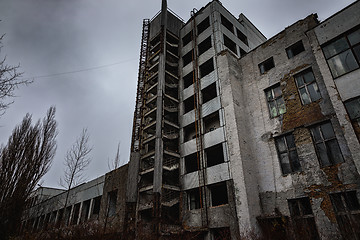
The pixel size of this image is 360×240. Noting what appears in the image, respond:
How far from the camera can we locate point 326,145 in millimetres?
12438

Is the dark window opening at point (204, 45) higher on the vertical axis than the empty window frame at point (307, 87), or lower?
higher

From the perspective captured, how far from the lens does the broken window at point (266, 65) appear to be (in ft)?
56.3

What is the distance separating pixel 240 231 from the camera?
43.1 ft

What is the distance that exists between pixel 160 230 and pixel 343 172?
11761 mm

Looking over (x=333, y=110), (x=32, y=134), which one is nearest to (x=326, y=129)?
(x=333, y=110)

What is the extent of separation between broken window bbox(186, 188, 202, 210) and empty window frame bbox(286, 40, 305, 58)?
12161mm

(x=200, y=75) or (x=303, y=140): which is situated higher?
(x=200, y=75)

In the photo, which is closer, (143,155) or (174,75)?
(143,155)

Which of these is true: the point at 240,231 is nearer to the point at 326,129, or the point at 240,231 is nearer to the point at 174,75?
the point at 326,129

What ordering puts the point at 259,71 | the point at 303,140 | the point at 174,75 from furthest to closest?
the point at 174,75, the point at 259,71, the point at 303,140

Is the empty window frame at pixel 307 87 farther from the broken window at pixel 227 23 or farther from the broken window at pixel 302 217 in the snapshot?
the broken window at pixel 227 23

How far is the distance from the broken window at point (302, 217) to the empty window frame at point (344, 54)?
7107 mm

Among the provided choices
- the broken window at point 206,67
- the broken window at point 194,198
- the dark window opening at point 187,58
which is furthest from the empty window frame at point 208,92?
the broken window at point 194,198

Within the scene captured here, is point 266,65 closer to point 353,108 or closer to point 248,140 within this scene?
point 248,140
